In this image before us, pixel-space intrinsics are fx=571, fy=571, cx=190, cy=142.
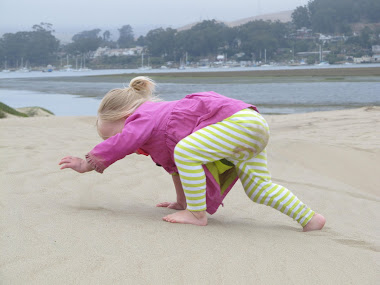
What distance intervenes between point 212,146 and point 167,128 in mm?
266

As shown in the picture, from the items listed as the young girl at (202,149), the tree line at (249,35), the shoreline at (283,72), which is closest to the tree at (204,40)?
the tree line at (249,35)

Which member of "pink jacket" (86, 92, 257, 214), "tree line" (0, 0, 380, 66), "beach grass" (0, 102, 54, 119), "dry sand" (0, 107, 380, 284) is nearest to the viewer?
"dry sand" (0, 107, 380, 284)

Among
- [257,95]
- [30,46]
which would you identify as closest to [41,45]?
[30,46]

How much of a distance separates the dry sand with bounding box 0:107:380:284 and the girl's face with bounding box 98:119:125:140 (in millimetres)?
421

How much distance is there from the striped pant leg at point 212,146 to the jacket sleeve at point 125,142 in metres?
0.20

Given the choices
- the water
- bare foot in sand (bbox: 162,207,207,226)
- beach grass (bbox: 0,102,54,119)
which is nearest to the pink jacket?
bare foot in sand (bbox: 162,207,207,226)

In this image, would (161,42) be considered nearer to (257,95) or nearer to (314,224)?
(257,95)

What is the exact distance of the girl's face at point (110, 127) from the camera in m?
3.10

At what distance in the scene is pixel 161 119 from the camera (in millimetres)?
2877

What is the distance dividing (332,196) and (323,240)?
157cm

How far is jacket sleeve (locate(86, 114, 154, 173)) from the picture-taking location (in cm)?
281

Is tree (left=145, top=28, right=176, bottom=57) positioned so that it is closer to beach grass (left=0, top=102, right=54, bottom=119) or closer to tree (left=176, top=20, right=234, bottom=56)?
tree (left=176, top=20, right=234, bottom=56)

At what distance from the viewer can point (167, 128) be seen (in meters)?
2.86

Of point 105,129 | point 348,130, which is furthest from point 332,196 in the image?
point 348,130
